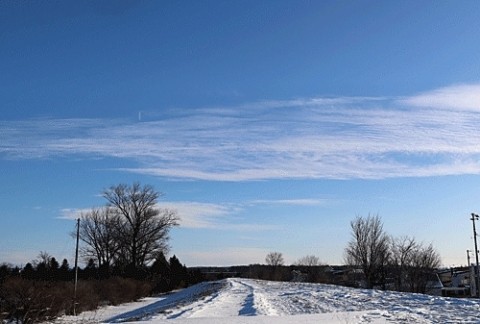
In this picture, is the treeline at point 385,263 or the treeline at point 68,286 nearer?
the treeline at point 68,286

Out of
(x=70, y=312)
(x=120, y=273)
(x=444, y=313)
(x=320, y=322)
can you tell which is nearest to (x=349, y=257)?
(x=120, y=273)

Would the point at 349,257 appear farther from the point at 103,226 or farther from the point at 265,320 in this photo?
the point at 265,320

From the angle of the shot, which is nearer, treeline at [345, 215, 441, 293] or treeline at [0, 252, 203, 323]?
treeline at [0, 252, 203, 323]

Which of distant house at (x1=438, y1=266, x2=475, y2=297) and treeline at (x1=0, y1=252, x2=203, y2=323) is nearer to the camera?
treeline at (x1=0, y1=252, x2=203, y2=323)

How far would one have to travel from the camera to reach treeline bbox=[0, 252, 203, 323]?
15203 mm

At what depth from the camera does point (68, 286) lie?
1535 inches

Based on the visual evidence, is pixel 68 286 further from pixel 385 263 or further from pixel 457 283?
pixel 457 283

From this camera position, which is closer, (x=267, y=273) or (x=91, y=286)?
(x=91, y=286)

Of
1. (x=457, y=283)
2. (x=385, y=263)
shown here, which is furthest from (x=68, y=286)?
(x=457, y=283)

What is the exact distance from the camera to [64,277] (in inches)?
2421

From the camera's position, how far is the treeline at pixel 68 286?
1520 cm

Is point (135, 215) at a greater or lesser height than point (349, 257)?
greater

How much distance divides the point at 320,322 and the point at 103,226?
6560 cm

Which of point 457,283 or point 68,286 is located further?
point 457,283
